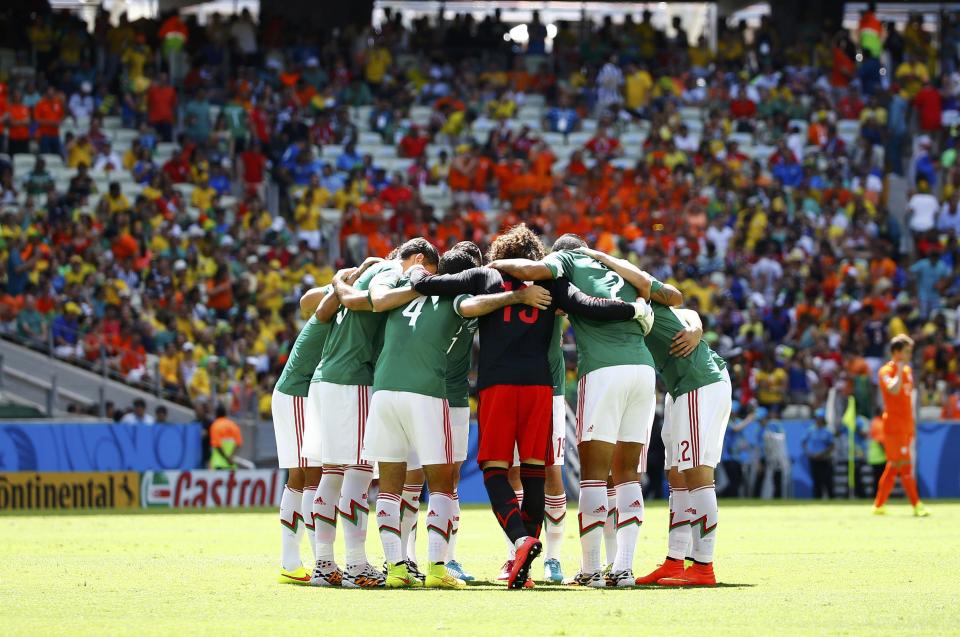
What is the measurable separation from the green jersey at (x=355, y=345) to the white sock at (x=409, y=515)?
949 millimetres

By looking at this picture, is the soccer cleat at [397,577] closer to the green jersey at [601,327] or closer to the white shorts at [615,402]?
the white shorts at [615,402]

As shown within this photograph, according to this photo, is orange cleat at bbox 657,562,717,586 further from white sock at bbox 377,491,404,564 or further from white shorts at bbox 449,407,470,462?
white sock at bbox 377,491,404,564

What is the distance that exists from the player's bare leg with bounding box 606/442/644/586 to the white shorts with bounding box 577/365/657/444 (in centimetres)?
17

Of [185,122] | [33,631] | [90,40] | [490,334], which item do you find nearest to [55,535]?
[490,334]

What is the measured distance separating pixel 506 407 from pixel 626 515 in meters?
1.13

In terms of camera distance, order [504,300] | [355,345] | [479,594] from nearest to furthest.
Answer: [479,594] → [504,300] → [355,345]

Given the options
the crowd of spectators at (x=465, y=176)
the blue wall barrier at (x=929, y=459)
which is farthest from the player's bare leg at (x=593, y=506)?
the blue wall barrier at (x=929, y=459)

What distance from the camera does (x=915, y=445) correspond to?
26828 mm

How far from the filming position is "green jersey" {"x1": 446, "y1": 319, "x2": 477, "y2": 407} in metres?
11.9

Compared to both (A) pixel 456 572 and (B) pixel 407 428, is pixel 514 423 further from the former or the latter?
(A) pixel 456 572

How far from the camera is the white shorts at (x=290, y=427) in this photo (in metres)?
12.2

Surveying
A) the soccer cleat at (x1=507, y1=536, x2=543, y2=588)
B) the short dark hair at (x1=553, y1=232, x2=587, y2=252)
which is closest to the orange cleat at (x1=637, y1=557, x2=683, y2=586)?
the soccer cleat at (x1=507, y1=536, x2=543, y2=588)

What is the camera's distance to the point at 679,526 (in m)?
11.9

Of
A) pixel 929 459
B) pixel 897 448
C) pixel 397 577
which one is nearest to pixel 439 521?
pixel 397 577
